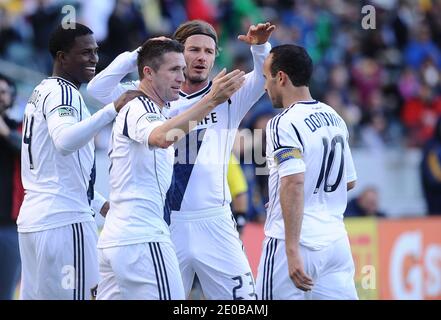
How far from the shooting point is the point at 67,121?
7457 millimetres

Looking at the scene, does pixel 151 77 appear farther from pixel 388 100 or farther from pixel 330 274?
pixel 388 100

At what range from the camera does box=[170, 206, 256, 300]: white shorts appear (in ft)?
26.4

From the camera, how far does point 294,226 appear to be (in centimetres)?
722

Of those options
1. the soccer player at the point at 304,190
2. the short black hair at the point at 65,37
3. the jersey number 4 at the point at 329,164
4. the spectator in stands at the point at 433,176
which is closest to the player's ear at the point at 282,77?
the soccer player at the point at 304,190

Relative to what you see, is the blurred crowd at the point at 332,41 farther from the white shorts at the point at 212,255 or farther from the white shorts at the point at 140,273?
the white shorts at the point at 140,273

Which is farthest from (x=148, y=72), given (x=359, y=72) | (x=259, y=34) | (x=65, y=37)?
(x=359, y=72)

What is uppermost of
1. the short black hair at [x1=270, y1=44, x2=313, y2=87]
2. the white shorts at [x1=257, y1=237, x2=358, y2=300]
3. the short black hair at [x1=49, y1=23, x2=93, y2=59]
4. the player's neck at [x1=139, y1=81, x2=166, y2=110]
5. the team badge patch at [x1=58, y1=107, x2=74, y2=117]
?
the short black hair at [x1=49, y1=23, x2=93, y2=59]

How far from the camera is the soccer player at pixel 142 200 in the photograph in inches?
273

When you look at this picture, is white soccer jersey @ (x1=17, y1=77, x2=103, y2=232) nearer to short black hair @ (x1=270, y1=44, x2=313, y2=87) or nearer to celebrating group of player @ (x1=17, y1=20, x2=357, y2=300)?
celebrating group of player @ (x1=17, y1=20, x2=357, y2=300)

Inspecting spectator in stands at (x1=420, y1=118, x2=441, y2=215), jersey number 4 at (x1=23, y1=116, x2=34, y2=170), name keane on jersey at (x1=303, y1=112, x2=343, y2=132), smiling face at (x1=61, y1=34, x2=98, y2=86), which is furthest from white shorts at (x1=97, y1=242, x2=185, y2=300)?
spectator in stands at (x1=420, y1=118, x2=441, y2=215)

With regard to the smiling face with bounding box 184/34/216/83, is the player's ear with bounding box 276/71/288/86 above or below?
below

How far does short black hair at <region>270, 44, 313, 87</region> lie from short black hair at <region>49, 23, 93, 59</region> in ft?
5.11

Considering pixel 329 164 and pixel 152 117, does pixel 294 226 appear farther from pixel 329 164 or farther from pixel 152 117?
pixel 152 117

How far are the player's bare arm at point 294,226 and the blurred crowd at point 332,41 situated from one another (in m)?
7.42
